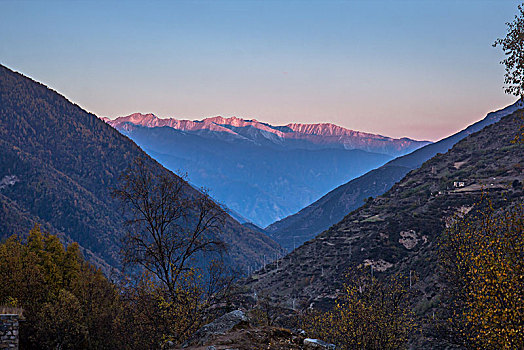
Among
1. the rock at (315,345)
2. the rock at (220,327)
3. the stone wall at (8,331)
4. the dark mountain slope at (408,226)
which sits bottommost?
the rock at (315,345)

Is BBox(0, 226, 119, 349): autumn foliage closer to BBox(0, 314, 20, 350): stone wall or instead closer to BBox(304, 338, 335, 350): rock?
BBox(0, 314, 20, 350): stone wall

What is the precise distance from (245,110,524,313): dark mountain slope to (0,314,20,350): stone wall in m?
59.0

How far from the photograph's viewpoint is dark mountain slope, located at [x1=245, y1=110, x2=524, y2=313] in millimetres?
92938

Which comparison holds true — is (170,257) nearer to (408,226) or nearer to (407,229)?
(407,229)

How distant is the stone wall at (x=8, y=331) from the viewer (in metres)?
27.2

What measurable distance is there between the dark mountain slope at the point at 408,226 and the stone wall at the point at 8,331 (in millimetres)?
58996

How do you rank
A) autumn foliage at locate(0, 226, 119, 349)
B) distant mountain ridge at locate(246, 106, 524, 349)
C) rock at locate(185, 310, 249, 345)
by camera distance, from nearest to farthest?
rock at locate(185, 310, 249, 345) → autumn foliage at locate(0, 226, 119, 349) → distant mountain ridge at locate(246, 106, 524, 349)

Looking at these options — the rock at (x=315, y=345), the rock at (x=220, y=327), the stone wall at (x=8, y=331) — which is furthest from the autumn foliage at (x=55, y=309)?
the rock at (x=315, y=345)

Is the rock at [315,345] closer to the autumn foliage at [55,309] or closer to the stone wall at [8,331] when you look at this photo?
the stone wall at [8,331]

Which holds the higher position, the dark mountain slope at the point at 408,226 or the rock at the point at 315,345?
the dark mountain slope at the point at 408,226

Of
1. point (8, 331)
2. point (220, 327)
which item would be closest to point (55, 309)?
point (8, 331)

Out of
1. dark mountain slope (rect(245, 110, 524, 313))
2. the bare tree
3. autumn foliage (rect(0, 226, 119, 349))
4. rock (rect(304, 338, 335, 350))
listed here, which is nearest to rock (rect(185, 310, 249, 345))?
rock (rect(304, 338, 335, 350))

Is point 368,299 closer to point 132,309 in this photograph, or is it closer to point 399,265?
point 132,309

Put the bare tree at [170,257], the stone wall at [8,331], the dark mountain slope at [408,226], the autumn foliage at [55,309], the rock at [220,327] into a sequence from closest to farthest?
the rock at [220,327] → the stone wall at [8,331] → the bare tree at [170,257] → the autumn foliage at [55,309] → the dark mountain slope at [408,226]
